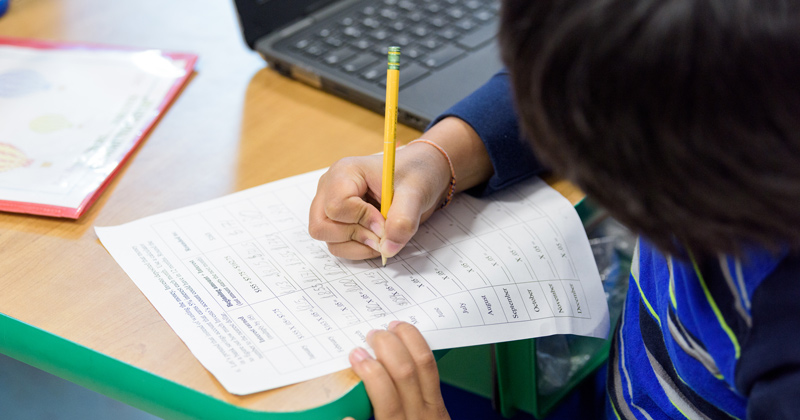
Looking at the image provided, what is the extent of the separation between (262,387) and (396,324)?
0.34 feet

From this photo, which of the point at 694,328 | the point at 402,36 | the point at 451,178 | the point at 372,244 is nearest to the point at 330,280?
the point at 372,244

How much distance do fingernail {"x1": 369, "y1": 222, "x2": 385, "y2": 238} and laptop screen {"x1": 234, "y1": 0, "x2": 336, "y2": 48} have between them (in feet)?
1.26

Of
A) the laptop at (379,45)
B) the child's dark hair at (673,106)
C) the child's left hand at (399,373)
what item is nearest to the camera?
the child's dark hair at (673,106)

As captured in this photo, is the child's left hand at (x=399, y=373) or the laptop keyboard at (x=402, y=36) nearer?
the child's left hand at (x=399, y=373)

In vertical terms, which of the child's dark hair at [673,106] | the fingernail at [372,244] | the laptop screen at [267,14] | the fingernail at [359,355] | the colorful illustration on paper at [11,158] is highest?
the child's dark hair at [673,106]

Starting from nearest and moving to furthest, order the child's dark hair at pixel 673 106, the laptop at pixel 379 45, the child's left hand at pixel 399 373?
1. the child's dark hair at pixel 673 106
2. the child's left hand at pixel 399 373
3. the laptop at pixel 379 45

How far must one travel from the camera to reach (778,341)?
361mm

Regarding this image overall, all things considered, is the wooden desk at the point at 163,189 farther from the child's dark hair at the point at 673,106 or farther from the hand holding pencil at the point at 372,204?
the child's dark hair at the point at 673,106

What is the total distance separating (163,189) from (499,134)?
0.32 metres

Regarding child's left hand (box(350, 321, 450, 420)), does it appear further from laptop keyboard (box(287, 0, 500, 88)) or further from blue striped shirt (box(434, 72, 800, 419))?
laptop keyboard (box(287, 0, 500, 88))

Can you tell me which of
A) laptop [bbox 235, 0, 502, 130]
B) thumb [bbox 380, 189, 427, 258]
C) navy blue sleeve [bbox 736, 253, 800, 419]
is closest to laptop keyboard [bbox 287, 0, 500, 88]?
laptop [bbox 235, 0, 502, 130]

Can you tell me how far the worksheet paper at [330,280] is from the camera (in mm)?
475

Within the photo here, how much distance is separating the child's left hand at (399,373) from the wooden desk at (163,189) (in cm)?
1

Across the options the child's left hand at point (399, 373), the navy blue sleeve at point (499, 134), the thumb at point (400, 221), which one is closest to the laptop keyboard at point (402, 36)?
the navy blue sleeve at point (499, 134)
